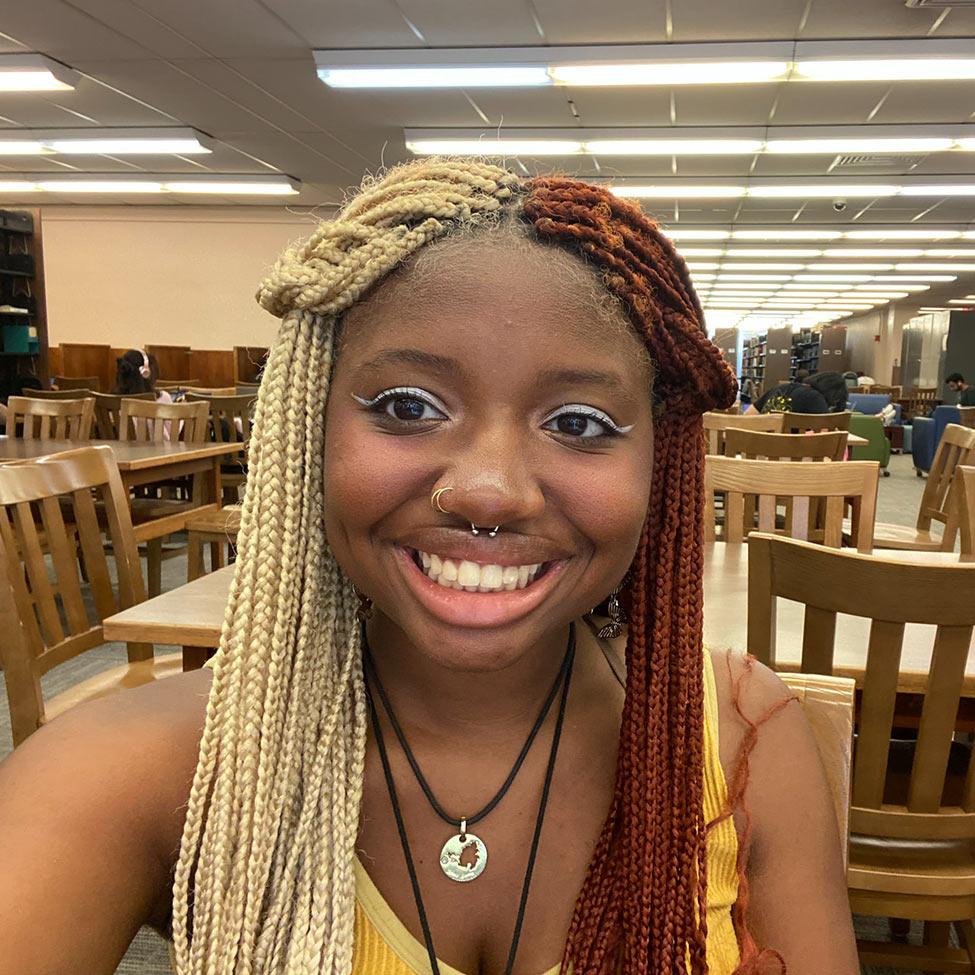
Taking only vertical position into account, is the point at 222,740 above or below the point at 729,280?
below

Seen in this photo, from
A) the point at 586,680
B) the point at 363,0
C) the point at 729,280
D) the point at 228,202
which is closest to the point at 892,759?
the point at 586,680

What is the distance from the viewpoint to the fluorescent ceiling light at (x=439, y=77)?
17.3ft

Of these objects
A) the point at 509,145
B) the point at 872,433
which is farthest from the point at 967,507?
the point at 872,433

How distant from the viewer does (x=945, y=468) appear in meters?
4.01

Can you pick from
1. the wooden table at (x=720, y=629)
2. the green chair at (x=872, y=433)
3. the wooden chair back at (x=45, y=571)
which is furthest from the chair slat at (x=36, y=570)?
the green chair at (x=872, y=433)

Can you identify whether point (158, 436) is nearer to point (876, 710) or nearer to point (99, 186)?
point (876, 710)

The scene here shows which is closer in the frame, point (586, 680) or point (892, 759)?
point (586, 680)

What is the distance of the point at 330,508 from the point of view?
2.37 ft

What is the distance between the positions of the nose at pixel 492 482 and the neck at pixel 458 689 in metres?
0.18

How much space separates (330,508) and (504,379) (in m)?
0.19

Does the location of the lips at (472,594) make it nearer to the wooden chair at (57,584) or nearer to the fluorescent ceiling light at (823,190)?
the wooden chair at (57,584)

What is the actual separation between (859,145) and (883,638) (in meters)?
6.66

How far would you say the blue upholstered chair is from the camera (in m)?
10.5

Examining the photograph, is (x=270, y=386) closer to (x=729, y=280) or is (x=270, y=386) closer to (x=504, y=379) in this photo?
(x=504, y=379)
